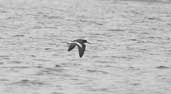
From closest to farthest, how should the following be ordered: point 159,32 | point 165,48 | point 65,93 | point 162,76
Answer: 1. point 65,93
2. point 162,76
3. point 165,48
4. point 159,32

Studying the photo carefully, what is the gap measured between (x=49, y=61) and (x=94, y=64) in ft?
5.79

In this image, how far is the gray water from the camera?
18.3 m

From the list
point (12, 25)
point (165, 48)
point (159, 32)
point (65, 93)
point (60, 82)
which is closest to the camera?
point (65, 93)

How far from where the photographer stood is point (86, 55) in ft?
83.6

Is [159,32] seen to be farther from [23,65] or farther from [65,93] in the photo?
[65,93]

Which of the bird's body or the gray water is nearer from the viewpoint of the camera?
the gray water

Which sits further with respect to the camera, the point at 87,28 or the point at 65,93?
the point at 87,28

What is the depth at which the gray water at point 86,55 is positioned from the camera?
18.3 metres

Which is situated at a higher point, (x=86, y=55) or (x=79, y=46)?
(x=79, y=46)

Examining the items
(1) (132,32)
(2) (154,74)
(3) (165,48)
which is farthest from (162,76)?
(1) (132,32)

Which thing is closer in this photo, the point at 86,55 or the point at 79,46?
the point at 79,46

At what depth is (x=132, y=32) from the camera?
3591 centimetres

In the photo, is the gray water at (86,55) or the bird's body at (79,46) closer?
the gray water at (86,55)

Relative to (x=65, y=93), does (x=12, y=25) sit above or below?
above
